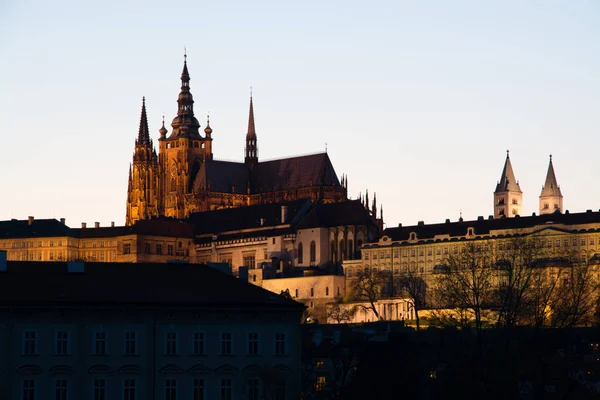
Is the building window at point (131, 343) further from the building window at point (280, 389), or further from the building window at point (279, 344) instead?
the building window at point (279, 344)

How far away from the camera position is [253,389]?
78.0 metres

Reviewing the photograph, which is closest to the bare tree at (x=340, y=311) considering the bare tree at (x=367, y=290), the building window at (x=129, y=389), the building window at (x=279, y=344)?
the bare tree at (x=367, y=290)

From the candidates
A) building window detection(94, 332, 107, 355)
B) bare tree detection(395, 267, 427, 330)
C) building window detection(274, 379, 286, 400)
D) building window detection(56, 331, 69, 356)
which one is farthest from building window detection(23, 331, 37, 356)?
bare tree detection(395, 267, 427, 330)

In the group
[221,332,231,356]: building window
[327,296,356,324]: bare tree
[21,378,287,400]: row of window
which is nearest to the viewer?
[21,378,287,400]: row of window

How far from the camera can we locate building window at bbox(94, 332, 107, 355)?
77.1 m

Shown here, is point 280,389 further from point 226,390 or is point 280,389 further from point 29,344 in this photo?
point 29,344

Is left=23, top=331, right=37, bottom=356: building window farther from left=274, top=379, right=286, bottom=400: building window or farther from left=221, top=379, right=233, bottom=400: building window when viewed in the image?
left=274, top=379, right=286, bottom=400: building window

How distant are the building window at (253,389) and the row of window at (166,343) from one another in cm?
140

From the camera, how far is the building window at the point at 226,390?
77812 millimetres

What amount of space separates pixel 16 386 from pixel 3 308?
3273 mm

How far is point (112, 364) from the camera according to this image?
77.1 m

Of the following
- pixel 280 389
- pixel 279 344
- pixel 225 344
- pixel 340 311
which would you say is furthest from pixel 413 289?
pixel 280 389

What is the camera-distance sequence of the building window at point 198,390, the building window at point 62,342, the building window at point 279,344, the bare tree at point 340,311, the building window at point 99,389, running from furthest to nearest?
the bare tree at point 340,311, the building window at point 279,344, the building window at point 198,390, the building window at point 62,342, the building window at point 99,389

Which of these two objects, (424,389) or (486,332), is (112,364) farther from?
(486,332)
